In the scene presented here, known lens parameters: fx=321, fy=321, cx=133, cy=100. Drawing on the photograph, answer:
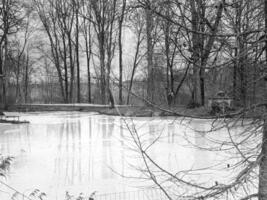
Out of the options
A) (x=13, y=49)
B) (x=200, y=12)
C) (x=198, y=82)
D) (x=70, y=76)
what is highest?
(x=13, y=49)

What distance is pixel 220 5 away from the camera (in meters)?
2.12

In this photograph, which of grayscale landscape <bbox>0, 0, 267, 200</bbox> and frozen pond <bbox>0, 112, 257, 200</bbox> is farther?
frozen pond <bbox>0, 112, 257, 200</bbox>

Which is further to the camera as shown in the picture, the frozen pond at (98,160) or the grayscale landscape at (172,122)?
the frozen pond at (98,160)

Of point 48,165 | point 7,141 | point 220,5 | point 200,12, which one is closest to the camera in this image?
point 220,5

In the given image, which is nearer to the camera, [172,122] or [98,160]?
[172,122]

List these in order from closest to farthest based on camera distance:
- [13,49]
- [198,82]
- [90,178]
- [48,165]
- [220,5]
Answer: [220,5], [198,82], [90,178], [48,165], [13,49]

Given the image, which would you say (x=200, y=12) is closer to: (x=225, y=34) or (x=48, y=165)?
(x=225, y=34)

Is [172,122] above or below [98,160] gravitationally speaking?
above

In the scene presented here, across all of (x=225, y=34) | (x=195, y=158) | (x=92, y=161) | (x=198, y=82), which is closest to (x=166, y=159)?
(x=195, y=158)

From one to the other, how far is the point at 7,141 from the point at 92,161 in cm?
496

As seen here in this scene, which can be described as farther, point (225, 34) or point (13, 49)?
point (13, 49)

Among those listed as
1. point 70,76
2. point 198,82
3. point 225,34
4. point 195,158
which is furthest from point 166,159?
point 70,76

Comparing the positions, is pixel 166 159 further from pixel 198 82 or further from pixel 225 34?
pixel 225 34

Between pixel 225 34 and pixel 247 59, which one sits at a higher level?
pixel 225 34
